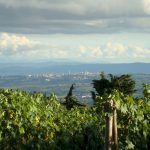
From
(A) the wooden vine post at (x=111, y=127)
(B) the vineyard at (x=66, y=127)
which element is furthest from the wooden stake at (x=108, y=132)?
(B) the vineyard at (x=66, y=127)

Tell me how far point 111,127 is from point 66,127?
5.07m

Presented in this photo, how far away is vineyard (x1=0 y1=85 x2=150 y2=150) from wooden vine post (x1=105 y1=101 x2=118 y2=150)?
1.05 meters

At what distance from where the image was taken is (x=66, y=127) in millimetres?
15602

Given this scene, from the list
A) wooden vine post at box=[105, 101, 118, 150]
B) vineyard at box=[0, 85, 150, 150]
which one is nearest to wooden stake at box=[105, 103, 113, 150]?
wooden vine post at box=[105, 101, 118, 150]

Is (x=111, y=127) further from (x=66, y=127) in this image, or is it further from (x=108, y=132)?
(x=66, y=127)

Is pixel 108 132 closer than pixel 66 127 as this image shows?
Yes

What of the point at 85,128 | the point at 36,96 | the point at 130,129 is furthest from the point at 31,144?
the point at 36,96

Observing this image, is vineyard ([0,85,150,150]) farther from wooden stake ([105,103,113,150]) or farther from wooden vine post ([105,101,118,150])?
wooden stake ([105,103,113,150])

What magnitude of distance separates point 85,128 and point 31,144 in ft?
5.89

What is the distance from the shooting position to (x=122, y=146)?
40.7 feet

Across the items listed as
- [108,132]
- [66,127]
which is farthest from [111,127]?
[66,127]

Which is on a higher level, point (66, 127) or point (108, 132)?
point (108, 132)

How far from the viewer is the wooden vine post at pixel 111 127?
34.8ft

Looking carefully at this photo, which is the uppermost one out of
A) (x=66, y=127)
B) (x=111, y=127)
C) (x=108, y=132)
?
(x=111, y=127)
